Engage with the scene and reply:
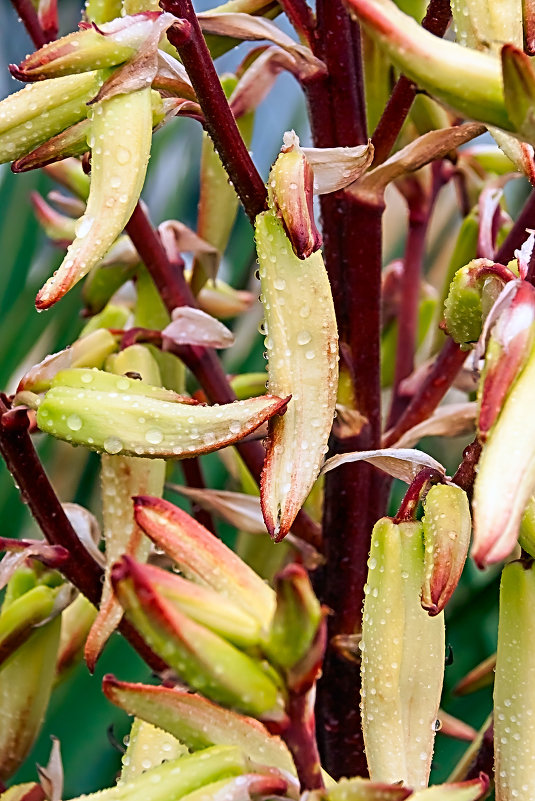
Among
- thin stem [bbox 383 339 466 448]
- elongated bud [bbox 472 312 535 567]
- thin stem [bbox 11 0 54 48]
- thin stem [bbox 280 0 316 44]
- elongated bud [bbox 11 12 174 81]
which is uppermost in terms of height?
elongated bud [bbox 11 12 174 81]

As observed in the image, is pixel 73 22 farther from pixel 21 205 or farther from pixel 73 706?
pixel 73 706

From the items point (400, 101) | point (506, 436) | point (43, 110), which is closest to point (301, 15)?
point (400, 101)

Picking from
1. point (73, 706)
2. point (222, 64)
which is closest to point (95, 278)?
point (73, 706)

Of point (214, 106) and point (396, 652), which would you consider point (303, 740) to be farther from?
point (214, 106)

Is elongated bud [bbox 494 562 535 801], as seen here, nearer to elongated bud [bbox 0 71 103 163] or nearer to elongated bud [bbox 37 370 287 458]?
elongated bud [bbox 37 370 287 458]

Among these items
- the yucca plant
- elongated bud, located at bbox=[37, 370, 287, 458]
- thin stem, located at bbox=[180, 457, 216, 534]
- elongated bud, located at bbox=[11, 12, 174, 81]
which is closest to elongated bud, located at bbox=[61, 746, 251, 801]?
the yucca plant

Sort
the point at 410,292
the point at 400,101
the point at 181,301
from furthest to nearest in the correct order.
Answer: the point at 410,292, the point at 181,301, the point at 400,101
